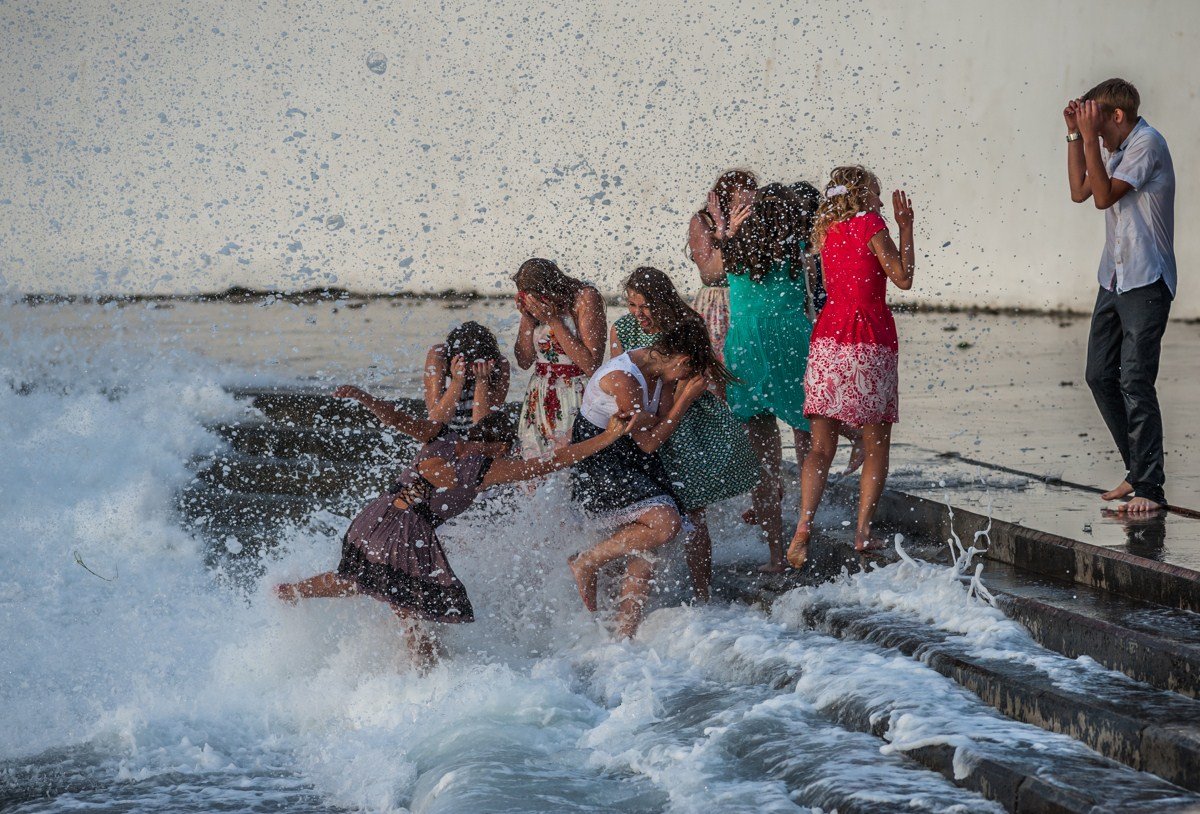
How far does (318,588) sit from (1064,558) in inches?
128

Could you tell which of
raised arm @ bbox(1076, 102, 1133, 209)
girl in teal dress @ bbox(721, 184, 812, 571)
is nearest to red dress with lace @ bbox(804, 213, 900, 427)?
girl in teal dress @ bbox(721, 184, 812, 571)

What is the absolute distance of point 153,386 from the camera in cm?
1352

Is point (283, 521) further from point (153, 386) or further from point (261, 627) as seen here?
point (153, 386)

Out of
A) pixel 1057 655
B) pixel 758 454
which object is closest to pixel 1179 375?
pixel 758 454

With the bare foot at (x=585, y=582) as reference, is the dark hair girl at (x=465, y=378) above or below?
above

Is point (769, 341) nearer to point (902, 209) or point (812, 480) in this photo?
point (812, 480)

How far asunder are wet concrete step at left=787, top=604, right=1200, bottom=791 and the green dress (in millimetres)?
1083

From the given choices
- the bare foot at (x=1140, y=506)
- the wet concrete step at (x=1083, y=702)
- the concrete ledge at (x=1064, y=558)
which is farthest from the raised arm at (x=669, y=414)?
the bare foot at (x=1140, y=506)

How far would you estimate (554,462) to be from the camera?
5.62 m

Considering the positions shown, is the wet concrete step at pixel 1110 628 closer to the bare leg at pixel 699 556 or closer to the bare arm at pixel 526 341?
the bare leg at pixel 699 556

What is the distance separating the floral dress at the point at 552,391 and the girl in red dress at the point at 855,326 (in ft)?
3.99

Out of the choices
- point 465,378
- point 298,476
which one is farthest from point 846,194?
point 298,476

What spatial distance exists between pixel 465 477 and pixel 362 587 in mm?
636

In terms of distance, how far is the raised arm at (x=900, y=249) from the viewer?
18.7 feet
